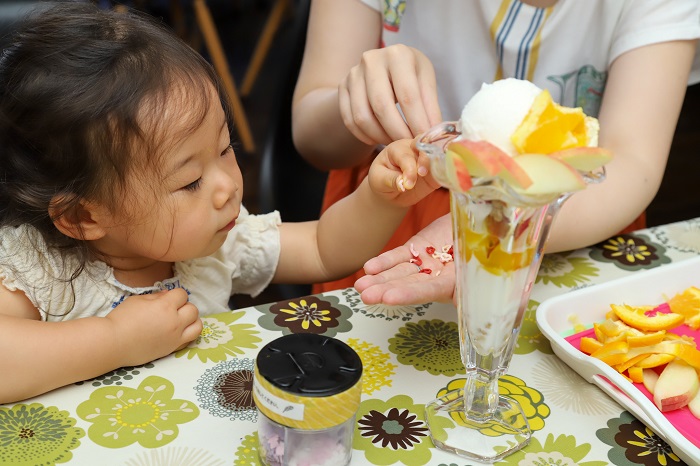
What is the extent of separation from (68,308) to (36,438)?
23cm

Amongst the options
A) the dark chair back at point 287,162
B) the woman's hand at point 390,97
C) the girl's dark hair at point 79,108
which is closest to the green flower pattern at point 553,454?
the woman's hand at point 390,97

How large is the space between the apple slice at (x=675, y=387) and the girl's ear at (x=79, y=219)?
590mm

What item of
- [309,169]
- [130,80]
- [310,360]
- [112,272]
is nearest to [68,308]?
[112,272]

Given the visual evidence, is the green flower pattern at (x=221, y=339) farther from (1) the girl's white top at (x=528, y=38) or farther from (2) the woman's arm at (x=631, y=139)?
(1) the girl's white top at (x=528, y=38)

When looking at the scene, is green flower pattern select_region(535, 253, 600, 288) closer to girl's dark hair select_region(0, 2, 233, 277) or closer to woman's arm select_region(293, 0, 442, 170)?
woman's arm select_region(293, 0, 442, 170)

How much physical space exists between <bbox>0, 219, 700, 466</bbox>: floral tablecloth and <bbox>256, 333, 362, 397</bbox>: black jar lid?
10cm

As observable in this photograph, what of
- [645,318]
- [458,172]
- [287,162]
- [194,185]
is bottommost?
[287,162]

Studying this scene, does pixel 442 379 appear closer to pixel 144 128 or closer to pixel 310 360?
pixel 310 360

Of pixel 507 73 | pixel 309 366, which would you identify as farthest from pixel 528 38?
pixel 309 366

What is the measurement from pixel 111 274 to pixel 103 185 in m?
0.14

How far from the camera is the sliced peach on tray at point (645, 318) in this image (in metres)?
0.76

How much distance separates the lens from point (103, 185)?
A: 2.56 ft

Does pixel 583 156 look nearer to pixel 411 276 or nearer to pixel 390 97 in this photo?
pixel 411 276

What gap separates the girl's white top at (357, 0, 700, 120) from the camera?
109cm
